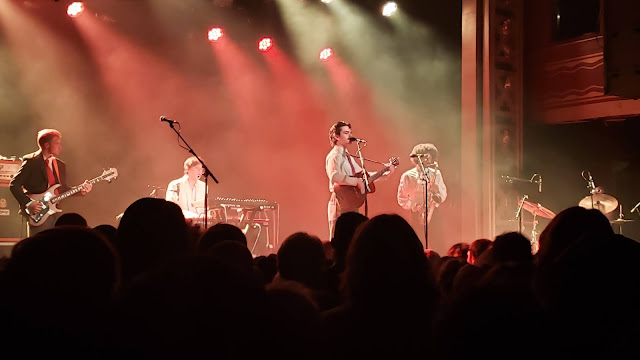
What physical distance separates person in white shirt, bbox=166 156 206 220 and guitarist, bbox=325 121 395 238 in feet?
7.80

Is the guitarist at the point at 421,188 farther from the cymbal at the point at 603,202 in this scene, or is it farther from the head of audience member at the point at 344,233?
the head of audience member at the point at 344,233

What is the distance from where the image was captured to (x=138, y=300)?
128 centimetres

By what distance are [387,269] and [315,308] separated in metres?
0.50

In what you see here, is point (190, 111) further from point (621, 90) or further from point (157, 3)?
point (621, 90)

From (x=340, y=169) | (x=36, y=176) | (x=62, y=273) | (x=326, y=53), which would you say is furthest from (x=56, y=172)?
Answer: (x=62, y=273)

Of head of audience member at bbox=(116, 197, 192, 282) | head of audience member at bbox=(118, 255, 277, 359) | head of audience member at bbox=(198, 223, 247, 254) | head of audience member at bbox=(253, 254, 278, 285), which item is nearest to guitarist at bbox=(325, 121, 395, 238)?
head of audience member at bbox=(253, 254, 278, 285)

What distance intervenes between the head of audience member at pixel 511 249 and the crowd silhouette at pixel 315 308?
1.55m

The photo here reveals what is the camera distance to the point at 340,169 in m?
9.73

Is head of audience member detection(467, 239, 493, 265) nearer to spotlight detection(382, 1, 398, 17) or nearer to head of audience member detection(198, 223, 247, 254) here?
head of audience member detection(198, 223, 247, 254)

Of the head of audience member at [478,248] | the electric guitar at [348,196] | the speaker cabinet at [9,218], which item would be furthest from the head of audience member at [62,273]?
the speaker cabinet at [9,218]

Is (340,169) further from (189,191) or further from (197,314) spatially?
(197,314)

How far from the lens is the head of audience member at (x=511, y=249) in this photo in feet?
11.6

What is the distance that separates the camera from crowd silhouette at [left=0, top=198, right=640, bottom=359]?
4.08 ft

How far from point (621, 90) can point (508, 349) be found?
18.1 feet
